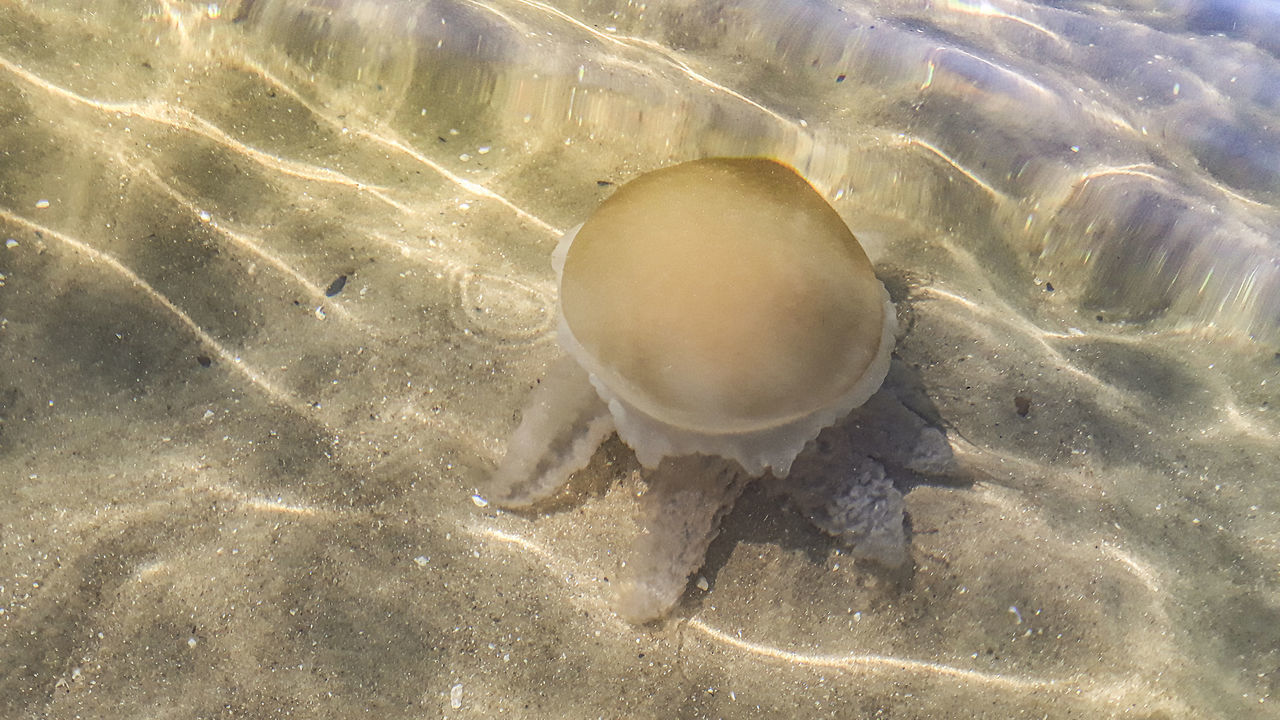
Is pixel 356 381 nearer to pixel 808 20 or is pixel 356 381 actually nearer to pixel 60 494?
pixel 60 494

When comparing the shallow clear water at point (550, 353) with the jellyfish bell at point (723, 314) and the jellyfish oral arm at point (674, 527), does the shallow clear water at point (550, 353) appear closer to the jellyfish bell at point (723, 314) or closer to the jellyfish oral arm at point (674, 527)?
the jellyfish oral arm at point (674, 527)

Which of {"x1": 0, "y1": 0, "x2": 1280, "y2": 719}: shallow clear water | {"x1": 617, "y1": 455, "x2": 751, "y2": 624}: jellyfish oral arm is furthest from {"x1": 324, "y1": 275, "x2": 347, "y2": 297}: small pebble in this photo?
{"x1": 617, "y1": 455, "x2": 751, "y2": 624}: jellyfish oral arm

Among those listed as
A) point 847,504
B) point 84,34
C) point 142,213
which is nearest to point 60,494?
point 142,213

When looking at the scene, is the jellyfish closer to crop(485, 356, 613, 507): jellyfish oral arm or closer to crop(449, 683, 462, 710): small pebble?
crop(485, 356, 613, 507): jellyfish oral arm

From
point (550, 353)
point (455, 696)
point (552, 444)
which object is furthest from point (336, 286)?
point (455, 696)

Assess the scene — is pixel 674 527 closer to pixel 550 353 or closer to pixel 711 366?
pixel 711 366

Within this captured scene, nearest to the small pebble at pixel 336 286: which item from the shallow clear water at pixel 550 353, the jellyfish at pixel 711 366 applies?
the shallow clear water at pixel 550 353
